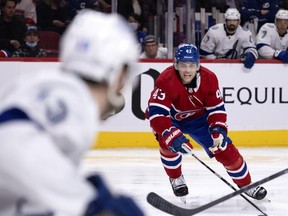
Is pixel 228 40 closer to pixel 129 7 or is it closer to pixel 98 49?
pixel 129 7

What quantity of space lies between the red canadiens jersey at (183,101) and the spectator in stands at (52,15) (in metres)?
2.66

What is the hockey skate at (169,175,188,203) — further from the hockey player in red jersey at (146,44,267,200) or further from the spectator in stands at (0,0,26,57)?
the spectator in stands at (0,0,26,57)

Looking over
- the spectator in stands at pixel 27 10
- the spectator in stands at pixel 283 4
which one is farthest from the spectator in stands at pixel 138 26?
the spectator in stands at pixel 283 4

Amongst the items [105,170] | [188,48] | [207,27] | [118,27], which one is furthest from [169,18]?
[118,27]

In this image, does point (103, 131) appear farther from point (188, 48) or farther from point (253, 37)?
point (188, 48)

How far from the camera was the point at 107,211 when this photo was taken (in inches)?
Answer: 49.8

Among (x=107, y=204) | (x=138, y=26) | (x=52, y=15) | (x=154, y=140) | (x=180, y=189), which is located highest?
(x=107, y=204)

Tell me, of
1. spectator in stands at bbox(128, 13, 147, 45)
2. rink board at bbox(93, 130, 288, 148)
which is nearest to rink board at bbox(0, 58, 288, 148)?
rink board at bbox(93, 130, 288, 148)

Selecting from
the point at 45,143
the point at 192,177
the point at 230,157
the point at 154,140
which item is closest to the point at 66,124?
the point at 45,143

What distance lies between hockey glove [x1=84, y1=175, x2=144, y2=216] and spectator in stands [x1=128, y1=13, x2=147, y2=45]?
6173mm

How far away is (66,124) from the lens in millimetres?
1178

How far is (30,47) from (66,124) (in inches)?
237

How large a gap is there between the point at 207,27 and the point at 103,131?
1510 mm

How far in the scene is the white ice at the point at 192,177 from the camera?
474 centimetres
